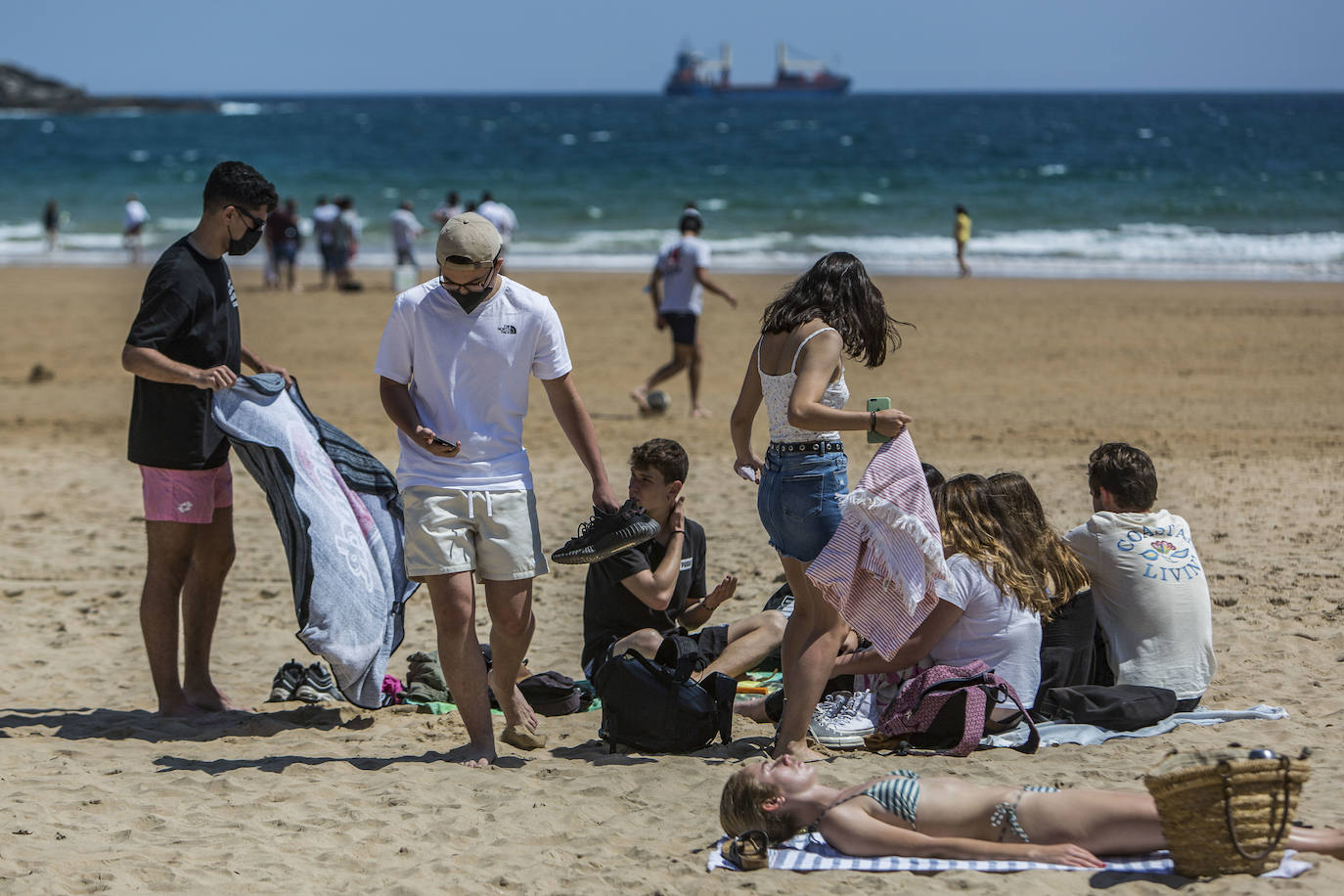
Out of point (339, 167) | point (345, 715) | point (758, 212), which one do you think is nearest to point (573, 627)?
point (345, 715)

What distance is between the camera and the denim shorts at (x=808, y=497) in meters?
4.04

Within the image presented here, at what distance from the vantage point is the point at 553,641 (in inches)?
234

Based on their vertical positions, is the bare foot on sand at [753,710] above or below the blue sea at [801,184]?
below

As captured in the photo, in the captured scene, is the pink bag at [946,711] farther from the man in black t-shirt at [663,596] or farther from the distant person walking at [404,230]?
the distant person walking at [404,230]

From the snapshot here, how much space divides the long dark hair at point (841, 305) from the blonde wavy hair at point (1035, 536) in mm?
770

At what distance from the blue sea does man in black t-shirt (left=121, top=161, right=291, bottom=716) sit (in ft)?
66.0

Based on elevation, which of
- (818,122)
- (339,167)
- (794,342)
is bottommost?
Answer: (794,342)

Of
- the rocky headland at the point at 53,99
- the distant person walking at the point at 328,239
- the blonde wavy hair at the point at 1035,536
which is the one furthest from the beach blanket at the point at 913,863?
the rocky headland at the point at 53,99

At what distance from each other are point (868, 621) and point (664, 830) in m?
0.90

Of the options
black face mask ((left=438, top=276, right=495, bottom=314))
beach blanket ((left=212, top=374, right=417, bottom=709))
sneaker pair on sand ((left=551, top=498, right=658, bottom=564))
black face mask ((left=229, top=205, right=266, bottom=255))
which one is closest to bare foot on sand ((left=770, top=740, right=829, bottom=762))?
sneaker pair on sand ((left=551, top=498, right=658, bottom=564))

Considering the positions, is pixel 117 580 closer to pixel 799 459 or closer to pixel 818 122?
pixel 799 459

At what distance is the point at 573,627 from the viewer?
615 centimetres

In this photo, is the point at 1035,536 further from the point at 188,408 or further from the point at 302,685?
the point at 188,408

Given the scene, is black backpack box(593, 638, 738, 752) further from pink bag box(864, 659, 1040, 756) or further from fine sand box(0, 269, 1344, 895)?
pink bag box(864, 659, 1040, 756)
